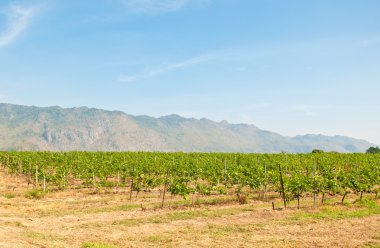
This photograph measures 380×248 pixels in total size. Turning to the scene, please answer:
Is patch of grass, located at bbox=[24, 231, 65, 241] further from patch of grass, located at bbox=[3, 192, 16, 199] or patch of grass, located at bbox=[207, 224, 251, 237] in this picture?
patch of grass, located at bbox=[3, 192, 16, 199]

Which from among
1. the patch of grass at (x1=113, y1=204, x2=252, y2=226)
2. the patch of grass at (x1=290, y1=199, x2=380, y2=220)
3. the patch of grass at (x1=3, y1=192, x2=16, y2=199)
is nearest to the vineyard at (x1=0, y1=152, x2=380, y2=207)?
the patch of grass at (x1=290, y1=199, x2=380, y2=220)

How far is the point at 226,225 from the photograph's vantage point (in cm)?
1934

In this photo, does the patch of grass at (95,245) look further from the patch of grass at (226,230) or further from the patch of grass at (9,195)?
the patch of grass at (9,195)

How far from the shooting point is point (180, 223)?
2003 centimetres

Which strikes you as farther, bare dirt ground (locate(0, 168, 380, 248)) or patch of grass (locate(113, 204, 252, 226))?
patch of grass (locate(113, 204, 252, 226))

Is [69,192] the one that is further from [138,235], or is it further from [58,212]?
[138,235]

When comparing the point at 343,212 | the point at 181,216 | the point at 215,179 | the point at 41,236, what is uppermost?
the point at 215,179

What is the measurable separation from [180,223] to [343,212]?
9086 millimetres

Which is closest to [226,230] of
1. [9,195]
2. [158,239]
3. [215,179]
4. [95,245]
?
[158,239]

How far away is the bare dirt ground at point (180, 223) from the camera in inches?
637

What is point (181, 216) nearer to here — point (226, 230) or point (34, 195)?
point (226, 230)

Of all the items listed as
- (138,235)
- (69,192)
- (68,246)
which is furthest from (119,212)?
(69,192)

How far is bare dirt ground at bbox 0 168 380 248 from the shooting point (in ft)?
53.1

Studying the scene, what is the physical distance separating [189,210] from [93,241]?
7.96 meters
